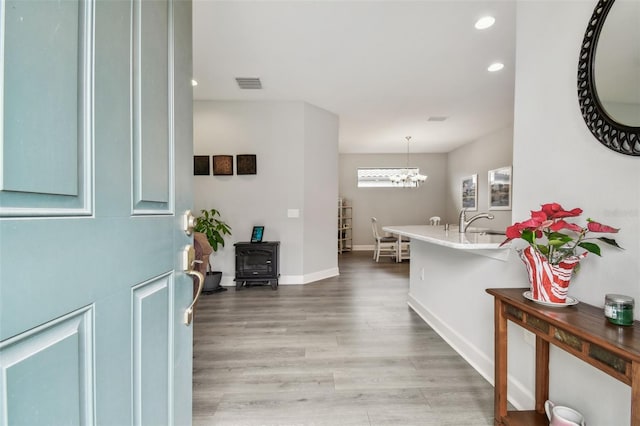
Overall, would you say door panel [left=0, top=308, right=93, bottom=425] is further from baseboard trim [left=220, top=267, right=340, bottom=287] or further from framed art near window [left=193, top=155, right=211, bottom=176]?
framed art near window [left=193, top=155, right=211, bottom=176]

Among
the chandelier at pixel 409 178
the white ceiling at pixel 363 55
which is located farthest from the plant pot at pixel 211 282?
the chandelier at pixel 409 178

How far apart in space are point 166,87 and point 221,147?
3.72 m

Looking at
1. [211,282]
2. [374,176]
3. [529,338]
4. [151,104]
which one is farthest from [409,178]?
[151,104]

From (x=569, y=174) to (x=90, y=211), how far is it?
1783 mm

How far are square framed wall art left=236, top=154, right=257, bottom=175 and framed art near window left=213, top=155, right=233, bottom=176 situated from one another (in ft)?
0.38

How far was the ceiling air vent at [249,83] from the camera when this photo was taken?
11.9 ft

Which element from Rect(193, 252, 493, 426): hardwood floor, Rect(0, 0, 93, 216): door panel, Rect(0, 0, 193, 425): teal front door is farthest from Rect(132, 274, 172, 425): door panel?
Rect(193, 252, 493, 426): hardwood floor

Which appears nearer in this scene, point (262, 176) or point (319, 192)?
point (262, 176)

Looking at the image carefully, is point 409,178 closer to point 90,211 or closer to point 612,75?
point 612,75

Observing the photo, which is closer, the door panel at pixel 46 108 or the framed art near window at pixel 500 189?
the door panel at pixel 46 108

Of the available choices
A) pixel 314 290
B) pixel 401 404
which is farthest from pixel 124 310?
pixel 314 290

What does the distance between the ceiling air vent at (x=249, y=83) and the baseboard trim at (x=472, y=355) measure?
10.7 ft

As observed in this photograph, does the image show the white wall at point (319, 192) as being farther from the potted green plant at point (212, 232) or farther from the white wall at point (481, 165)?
the white wall at point (481, 165)

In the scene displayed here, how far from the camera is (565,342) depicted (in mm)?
1027
